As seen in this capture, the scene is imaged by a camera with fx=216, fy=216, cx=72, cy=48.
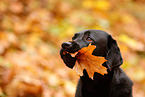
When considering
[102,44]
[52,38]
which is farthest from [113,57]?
[52,38]

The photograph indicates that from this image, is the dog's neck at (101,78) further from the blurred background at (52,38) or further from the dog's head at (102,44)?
the blurred background at (52,38)

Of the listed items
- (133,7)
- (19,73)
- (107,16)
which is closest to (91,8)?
(107,16)

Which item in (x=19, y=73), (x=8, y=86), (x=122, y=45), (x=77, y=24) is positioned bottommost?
(x=8, y=86)

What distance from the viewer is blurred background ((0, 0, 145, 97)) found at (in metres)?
4.83

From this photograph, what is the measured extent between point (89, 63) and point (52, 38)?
20.0 feet

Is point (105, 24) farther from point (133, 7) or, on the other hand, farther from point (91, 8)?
point (133, 7)

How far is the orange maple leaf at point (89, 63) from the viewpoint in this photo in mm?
2514

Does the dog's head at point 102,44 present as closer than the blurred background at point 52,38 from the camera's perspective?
Yes

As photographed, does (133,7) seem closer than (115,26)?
No

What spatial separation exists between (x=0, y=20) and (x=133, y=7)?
7939 millimetres

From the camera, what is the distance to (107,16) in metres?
10.5

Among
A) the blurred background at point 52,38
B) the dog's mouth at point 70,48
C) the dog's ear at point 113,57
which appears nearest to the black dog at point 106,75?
the dog's ear at point 113,57

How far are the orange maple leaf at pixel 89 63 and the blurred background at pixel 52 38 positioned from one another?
1.94 metres

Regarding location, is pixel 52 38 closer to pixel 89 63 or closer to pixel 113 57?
pixel 113 57
